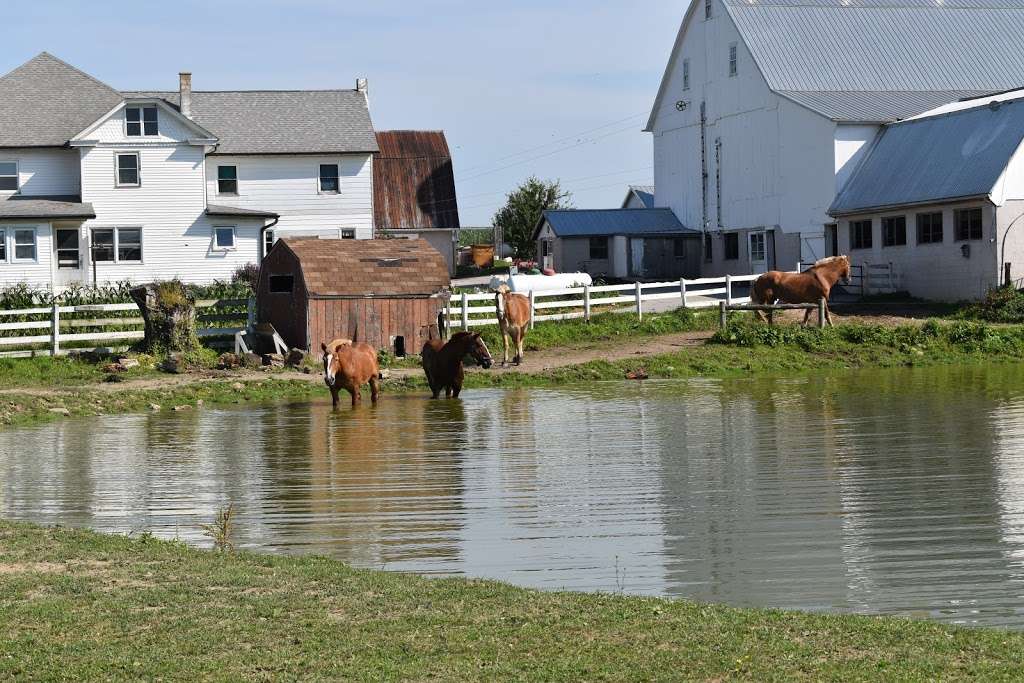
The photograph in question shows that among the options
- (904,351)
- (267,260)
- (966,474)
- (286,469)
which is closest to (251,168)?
(267,260)

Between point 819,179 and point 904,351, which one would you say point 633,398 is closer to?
point 904,351

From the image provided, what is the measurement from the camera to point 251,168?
54969mm

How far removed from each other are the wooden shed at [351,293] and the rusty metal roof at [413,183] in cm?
2648

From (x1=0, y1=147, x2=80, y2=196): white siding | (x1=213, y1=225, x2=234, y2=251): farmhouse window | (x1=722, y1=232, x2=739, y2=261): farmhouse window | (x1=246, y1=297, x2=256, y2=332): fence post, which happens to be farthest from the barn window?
(x1=722, y1=232, x2=739, y2=261): farmhouse window

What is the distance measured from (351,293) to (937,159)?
20.3 m

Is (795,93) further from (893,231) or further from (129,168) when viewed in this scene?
(129,168)

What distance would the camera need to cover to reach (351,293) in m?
33.0

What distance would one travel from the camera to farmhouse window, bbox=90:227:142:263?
50.2m

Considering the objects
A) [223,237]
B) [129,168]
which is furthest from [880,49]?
[129,168]

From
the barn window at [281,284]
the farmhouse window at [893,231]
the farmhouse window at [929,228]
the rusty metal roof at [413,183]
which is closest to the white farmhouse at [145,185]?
the rusty metal roof at [413,183]

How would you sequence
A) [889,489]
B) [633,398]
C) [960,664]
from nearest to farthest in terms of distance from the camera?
[960,664] < [889,489] < [633,398]

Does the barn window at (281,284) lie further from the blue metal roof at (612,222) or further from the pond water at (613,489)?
the blue metal roof at (612,222)

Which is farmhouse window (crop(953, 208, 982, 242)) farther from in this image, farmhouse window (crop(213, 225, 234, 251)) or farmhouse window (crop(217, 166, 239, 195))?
farmhouse window (crop(217, 166, 239, 195))

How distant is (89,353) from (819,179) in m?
26.7
